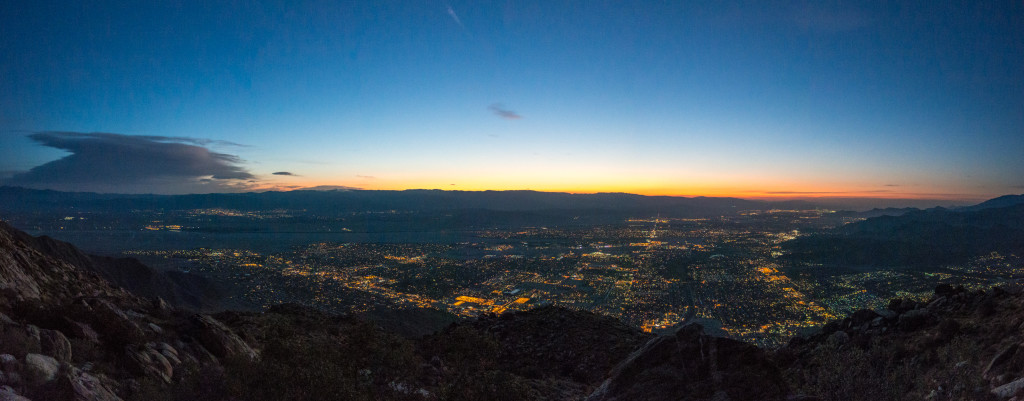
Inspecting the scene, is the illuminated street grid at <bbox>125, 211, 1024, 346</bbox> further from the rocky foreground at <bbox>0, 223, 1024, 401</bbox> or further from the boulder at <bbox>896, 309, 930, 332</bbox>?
the rocky foreground at <bbox>0, 223, 1024, 401</bbox>

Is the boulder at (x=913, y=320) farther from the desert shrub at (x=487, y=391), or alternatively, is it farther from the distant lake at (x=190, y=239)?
the distant lake at (x=190, y=239)

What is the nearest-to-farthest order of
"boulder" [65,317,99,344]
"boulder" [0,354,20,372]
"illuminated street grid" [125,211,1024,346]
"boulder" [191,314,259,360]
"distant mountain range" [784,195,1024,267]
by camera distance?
"boulder" [0,354,20,372]
"boulder" [65,317,99,344]
"boulder" [191,314,259,360]
"illuminated street grid" [125,211,1024,346]
"distant mountain range" [784,195,1024,267]

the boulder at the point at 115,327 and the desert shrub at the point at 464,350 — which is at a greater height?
the boulder at the point at 115,327

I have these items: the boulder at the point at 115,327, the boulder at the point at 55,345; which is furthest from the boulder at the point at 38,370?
the boulder at the point at 115,327

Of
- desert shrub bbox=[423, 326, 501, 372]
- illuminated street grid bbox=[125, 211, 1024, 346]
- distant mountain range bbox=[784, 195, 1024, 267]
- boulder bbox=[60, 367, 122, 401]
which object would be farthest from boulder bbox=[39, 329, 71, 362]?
distant mountain range bbox=[784, 195, 1024, 267]

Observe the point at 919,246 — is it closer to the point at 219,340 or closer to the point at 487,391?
the point at 487,391

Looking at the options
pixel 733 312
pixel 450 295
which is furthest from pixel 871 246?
pixel 450 295

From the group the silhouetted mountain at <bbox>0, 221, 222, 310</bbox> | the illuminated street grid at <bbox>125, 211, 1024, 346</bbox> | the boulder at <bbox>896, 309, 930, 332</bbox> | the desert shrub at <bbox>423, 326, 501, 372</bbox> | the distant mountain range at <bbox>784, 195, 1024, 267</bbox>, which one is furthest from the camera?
the distant mountain range at <bbox>784, 195, 1024, 267</bbox>

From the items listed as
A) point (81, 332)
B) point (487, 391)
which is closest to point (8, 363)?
point (81, 332)
